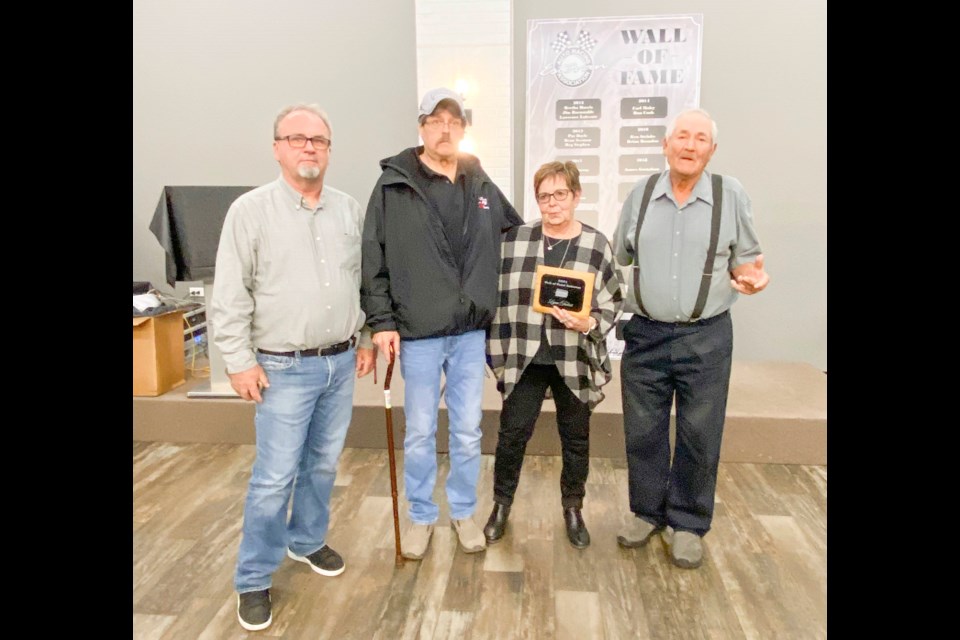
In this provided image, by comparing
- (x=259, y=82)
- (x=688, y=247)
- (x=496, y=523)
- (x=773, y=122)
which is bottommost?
(x=496, y=523)

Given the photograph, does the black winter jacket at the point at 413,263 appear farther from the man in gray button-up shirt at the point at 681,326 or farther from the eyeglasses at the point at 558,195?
the man in gray button-up shirt at the point at 681,326

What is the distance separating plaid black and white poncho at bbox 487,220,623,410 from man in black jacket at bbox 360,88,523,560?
0.17 feet

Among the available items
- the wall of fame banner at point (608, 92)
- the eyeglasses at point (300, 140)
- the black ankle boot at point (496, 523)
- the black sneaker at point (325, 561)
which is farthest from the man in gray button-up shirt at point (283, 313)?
the wall of fame banner at point (608, 92)

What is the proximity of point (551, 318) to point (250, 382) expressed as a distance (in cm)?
99

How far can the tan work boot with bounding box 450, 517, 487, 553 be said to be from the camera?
7.18 feet

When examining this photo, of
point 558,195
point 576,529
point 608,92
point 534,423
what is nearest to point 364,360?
point 534,423

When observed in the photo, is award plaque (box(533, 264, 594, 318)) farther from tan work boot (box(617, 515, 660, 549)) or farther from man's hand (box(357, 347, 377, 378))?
tan work boot (box(617, 515, 660, 549))

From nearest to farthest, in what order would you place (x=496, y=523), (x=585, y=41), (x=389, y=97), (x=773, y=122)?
(x=496, y=523)
(x=585, y=41)
(x=773, y=122)
(x=389, y=97)

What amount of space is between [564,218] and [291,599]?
1.53 metres

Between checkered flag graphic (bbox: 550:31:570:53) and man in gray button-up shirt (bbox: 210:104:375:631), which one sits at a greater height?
checkered flag graphic (bbox: 550:31:570:53)

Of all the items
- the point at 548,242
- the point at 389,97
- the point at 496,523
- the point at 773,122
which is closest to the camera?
the point at 548,242

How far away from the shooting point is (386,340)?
6.50 feet

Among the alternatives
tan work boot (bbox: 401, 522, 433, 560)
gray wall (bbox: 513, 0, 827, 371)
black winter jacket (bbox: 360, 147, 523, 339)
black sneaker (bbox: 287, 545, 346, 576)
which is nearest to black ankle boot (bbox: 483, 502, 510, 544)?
tan work boot (bbox: 401, 522, 433, 560)

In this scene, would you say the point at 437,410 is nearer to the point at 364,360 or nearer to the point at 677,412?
the point at 364,360
